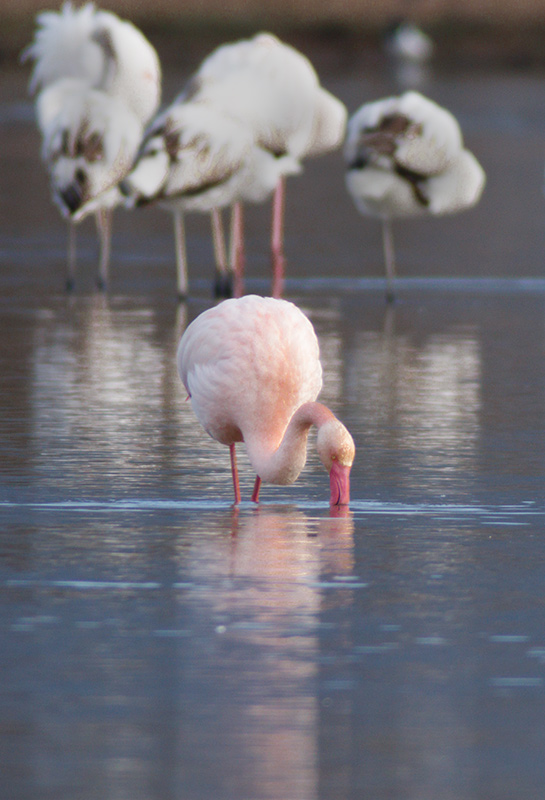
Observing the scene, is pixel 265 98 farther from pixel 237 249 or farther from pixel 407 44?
pixel 407 44

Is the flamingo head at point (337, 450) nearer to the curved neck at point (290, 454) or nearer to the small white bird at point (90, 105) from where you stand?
the curved neck at point (290, 454)

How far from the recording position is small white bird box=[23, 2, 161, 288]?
14008 mm

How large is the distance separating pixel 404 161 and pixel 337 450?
799 cm

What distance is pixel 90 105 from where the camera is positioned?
14.2 metres

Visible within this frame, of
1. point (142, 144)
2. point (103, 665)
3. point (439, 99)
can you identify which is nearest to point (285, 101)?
point (142, 144)

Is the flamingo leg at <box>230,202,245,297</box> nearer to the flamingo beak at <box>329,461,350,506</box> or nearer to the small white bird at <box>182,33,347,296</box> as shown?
the small white bird at <box>182,33,347,296</box>

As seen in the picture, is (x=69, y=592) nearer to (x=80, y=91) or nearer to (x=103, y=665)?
(x=103, y=665)

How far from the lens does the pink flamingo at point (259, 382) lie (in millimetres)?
6828

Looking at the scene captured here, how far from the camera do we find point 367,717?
4.28 meters

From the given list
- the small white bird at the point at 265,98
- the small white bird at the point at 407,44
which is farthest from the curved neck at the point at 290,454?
the small white bird at the point at 407,44

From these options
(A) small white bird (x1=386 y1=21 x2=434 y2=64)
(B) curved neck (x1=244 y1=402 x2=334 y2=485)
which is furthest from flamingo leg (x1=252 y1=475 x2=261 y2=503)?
(A) small white bird (x1=386 y1=21 x2=434 y2=64)

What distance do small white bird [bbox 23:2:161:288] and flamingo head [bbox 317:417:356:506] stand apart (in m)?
7.81

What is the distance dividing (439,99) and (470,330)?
30.7 m

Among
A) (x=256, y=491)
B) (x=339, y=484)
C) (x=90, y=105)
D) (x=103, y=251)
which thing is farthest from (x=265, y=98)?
(x=339, y=484)
